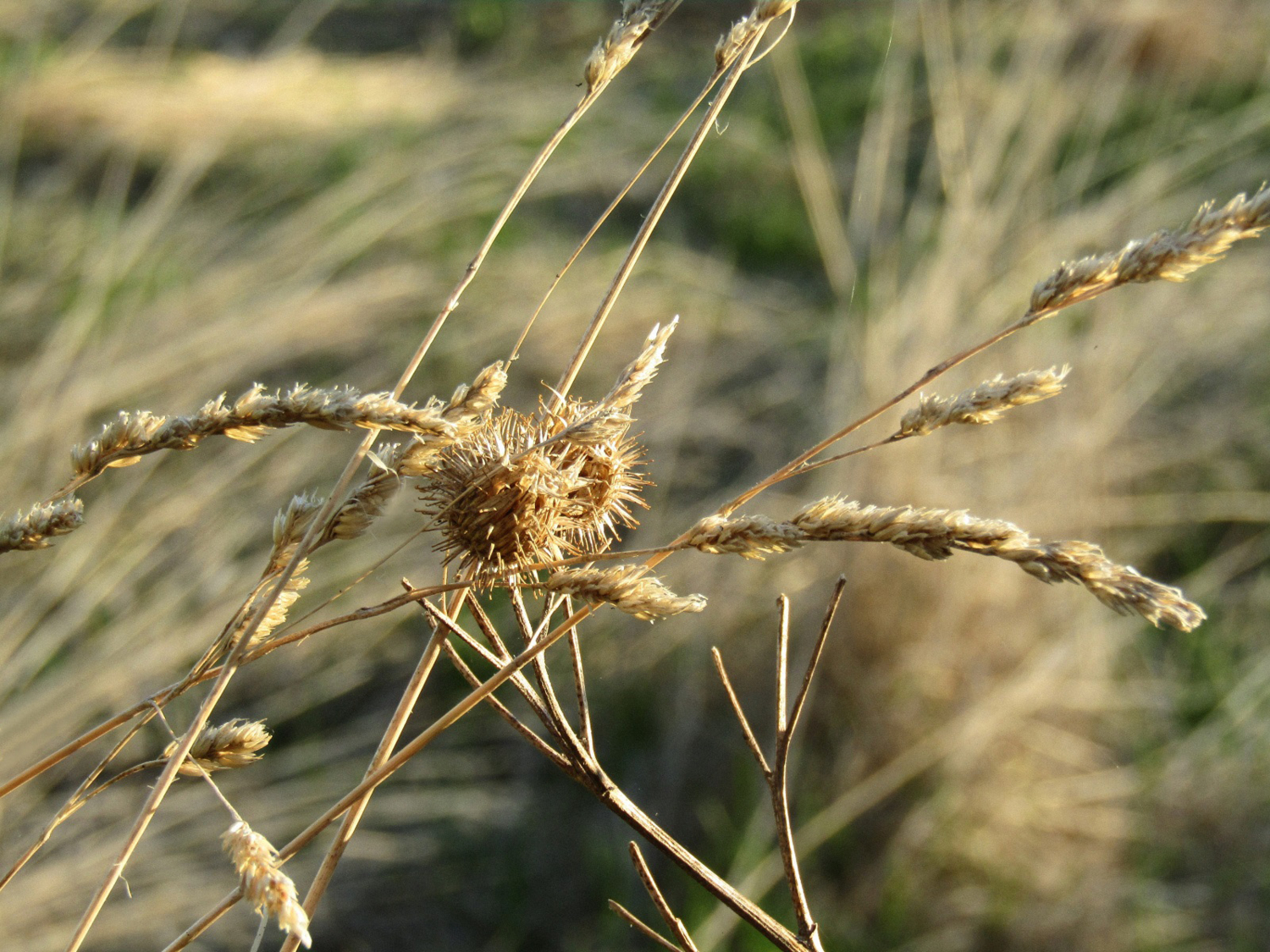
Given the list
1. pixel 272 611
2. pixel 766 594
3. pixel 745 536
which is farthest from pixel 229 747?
pixel 766 594

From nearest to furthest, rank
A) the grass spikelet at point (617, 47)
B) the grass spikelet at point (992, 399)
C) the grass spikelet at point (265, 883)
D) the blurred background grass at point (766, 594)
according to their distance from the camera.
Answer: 1. the grass spikelet at point (265, 883)
2. the grass spikelet at point (992, 399)
3. the grass spikelet at point (617, 47)
4. the blurred background grass at point (766, 594)

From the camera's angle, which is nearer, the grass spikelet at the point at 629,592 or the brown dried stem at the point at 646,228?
the grass spikelet at the point at 629,592

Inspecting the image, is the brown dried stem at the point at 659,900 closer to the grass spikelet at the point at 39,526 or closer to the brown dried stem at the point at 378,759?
the brown dried stem at the point at 378,759

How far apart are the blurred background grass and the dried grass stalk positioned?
63.6 inches

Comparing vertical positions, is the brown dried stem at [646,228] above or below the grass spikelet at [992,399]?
above

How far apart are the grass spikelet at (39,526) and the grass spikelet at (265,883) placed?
9.4 inches

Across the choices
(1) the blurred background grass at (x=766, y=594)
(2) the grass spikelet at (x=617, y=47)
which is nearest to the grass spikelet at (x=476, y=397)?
(2) the grass spikelet at (x=617, y=47)

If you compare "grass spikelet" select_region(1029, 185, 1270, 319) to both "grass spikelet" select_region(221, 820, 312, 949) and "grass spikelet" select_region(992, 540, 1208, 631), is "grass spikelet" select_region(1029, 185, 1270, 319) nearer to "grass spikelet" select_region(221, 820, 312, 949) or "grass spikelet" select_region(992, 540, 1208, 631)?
"grass spikelet" select_region(992, 540, 1208, 631)

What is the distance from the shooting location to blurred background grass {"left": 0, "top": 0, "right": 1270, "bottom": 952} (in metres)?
2.44

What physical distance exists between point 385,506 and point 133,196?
197 inches

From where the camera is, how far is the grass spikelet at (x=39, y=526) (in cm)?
70

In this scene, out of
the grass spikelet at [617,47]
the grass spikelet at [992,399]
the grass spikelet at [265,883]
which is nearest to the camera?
the grass spikelet at [265,883]

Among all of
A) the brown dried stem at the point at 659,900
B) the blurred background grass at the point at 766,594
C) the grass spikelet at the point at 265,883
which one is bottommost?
the blurred background grass at the point at 766,594

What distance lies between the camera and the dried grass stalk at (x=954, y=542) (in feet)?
1.94
